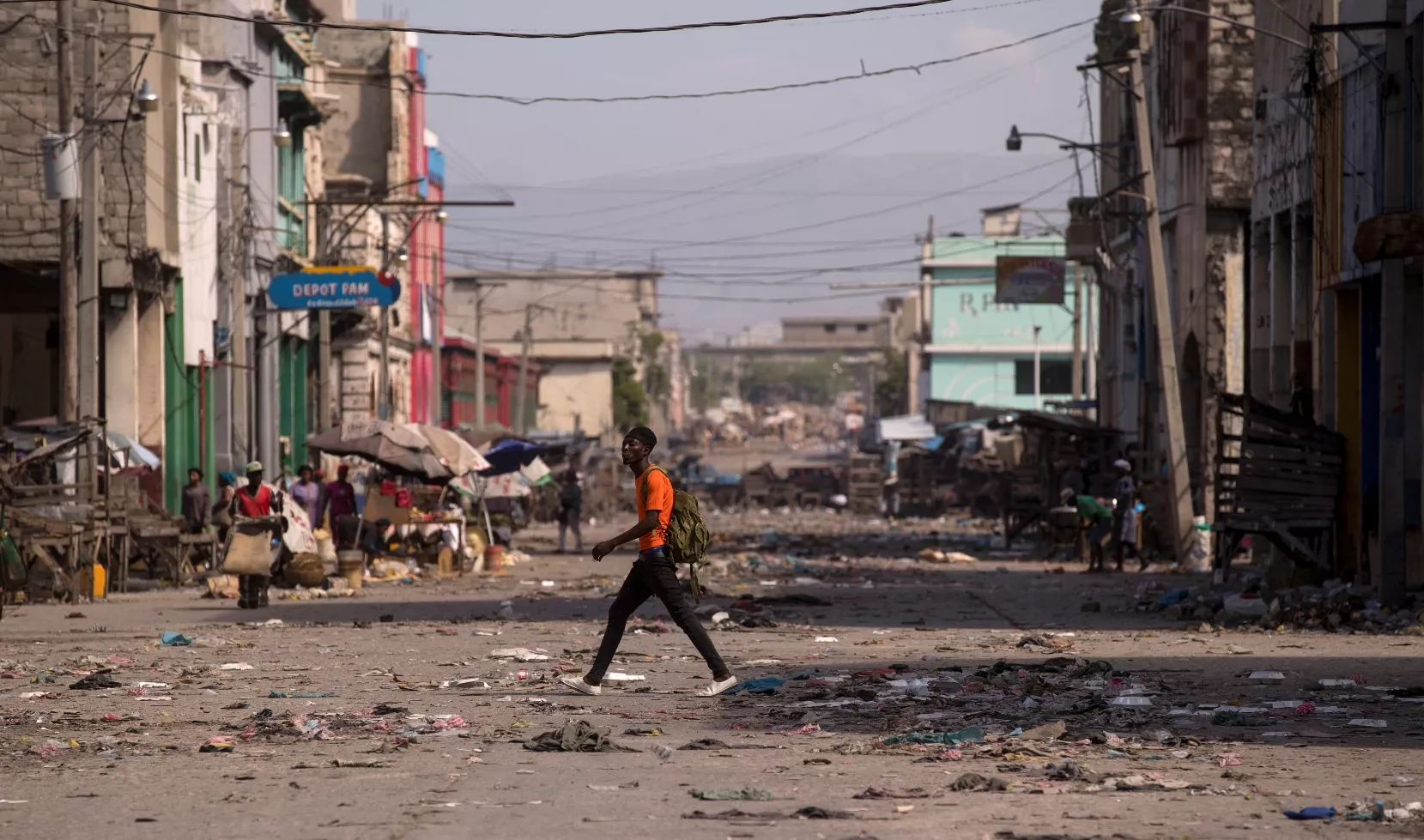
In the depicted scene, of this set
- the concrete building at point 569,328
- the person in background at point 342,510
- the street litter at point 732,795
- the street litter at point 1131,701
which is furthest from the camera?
the concrete building at point 569,328

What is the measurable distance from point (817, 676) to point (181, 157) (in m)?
26.2

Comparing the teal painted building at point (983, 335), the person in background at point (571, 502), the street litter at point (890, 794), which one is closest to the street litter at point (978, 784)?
the street litter at point (890, 794)

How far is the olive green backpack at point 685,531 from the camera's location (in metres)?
13.4

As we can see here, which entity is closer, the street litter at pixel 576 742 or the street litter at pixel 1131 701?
the street litter at pixel 576 742

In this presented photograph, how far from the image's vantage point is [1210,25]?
125ft

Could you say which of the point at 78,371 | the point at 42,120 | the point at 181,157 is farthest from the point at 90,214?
the point at 181,157

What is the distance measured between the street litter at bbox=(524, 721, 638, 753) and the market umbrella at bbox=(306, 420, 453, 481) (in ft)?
70.3

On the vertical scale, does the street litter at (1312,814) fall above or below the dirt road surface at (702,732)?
above

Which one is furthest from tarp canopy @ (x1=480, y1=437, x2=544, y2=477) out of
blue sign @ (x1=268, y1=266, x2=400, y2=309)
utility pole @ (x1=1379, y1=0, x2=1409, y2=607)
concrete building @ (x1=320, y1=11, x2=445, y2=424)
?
utility pole @ (x1=1379, y1=0, x2=1409, y2=607)

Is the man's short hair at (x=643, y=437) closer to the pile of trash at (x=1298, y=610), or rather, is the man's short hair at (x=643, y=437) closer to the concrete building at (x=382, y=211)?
the pile of trash at (x=1298, y=610)

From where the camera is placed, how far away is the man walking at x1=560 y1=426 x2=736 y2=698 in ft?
43.5

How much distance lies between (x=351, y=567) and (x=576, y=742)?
1779cm

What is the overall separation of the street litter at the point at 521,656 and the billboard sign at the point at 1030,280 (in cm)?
4077

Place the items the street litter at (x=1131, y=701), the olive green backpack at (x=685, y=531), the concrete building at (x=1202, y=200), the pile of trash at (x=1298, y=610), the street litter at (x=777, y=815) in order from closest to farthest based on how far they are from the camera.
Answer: the street litter at (x=777, y=815)
the street litter at (x=1131, y=701)
the olive green backpack at (x=685, y=531)
the pile of trash at (x=1298, y=610)
the concrete building at (x=1202, y=200)
